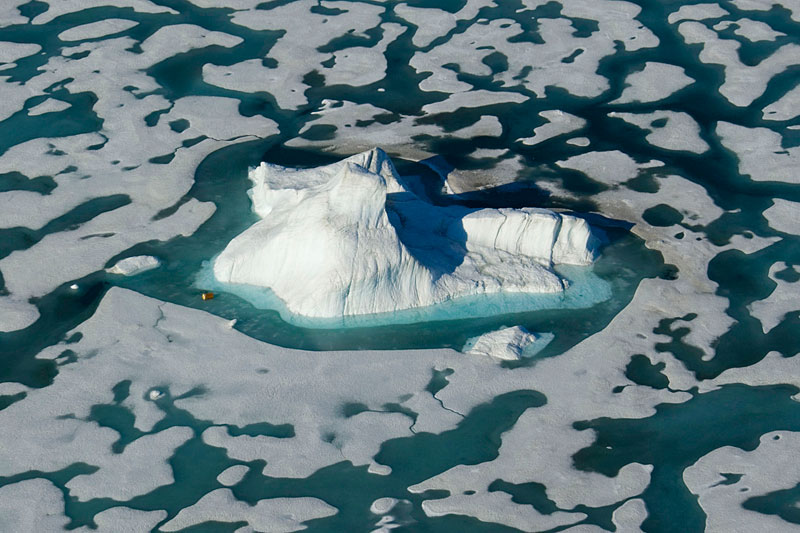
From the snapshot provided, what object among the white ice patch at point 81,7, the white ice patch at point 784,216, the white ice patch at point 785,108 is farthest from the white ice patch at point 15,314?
the white ice patch at point 785,108

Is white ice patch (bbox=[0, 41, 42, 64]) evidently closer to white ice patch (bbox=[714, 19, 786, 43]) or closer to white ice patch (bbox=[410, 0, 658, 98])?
white ice patch (bbox=[410, 0, 658, 98])

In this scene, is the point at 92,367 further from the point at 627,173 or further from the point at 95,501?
the point at 627,173

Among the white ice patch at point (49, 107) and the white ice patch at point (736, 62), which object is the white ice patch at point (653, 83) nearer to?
the white ice patch at point (736, 62)

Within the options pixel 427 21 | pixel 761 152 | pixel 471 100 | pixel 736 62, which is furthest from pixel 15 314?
pixel 736 62

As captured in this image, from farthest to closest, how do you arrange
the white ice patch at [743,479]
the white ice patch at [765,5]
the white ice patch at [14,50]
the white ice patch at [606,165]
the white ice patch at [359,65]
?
1. the white ice patch at [765,5]
2. the white ice patch at [14,50]
3. the white ice patch at [359,65]
4. the white ice patch at [606,165]
5. the white ice patch at [743,479]

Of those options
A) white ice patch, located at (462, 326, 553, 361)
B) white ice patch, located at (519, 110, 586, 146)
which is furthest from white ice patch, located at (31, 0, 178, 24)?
white ice patch, located at (462, 326, 553, 361)

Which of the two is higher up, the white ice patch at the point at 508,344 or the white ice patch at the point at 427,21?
the white ice patch at the point at 427,21

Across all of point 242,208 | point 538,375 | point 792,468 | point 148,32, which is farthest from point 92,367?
point 148,32
